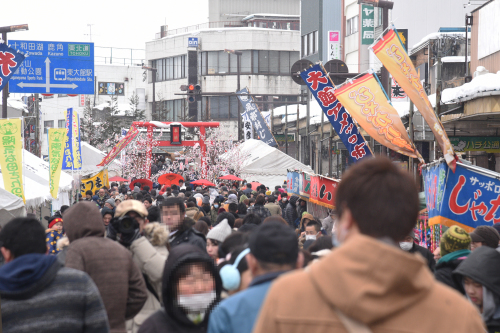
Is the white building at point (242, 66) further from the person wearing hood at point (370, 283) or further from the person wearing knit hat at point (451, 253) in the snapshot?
the person wearing hood at point (370, 283)

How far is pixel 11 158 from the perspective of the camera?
12.5 meters

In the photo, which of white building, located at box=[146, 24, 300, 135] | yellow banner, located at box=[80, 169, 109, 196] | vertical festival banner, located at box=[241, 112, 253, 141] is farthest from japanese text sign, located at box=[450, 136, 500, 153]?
white building, located at box=[146, 24, 300, 135]

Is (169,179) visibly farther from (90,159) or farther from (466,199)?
(466,199)

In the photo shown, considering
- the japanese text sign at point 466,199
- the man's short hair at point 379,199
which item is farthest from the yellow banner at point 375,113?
the man's short hair at point 379,199

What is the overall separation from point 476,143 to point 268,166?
10504mm

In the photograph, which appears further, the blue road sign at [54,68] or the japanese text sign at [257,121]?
the japanese text sign at [257,121]

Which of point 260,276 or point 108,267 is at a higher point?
point 260,276

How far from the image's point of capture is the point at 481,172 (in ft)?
21.5

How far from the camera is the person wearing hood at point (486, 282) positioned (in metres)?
3.84

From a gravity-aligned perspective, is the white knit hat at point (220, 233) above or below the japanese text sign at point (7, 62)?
below

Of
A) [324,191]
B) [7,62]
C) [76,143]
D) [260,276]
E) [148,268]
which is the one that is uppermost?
[7,62]

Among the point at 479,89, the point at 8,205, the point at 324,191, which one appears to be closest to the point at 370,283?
the point at 479,89

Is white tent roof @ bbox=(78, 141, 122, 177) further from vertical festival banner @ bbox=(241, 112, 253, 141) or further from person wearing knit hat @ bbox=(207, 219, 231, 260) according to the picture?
person wearing knit hat @ bbox=(207, 219, 231, 260)

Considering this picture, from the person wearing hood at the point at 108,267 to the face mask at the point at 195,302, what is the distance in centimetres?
102
